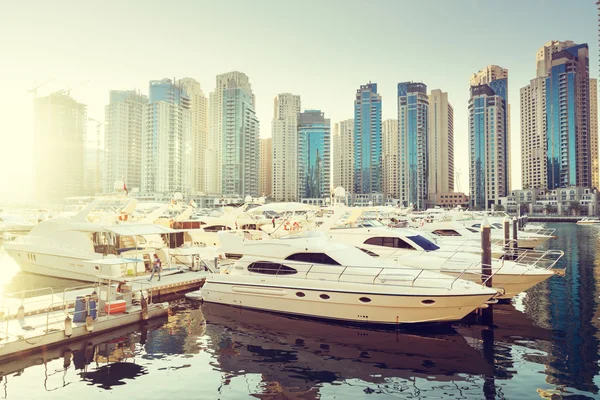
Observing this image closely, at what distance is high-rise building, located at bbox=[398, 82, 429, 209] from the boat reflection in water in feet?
546

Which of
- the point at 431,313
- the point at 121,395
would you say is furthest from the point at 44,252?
the point at 431,313

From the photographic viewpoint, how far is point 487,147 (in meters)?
164

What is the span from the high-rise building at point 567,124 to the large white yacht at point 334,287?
174m

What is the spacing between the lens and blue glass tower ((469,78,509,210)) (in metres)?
162

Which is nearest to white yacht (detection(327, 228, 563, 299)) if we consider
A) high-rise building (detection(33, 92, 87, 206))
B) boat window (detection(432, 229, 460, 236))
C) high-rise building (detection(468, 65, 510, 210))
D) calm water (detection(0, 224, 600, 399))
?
calm water (detection(0, 224, 600, 399))

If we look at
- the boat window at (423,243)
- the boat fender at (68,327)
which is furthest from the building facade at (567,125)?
the boat fender at (68,327)

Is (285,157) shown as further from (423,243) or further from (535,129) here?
(423,243)

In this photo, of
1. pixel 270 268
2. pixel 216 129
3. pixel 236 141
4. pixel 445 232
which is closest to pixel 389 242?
pixel 270 268

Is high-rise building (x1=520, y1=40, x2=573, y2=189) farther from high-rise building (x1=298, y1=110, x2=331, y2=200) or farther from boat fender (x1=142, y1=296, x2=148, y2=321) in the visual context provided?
boat fender (x1=142, y1=296, x2=148, y2=321)

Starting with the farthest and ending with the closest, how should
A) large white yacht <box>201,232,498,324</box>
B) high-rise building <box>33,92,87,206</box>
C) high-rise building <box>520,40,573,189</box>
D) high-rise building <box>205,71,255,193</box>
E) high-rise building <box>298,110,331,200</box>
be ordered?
high-rise building <box>298,110,331,200</box>
high-rise building <box>520,40,573,189</box>
high-rise building <box>205,71,255,193</box>
high-rise building <box>33,92,87,206</box>
large white yacht <box>201,232,498,324</box>

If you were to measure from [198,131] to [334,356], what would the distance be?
19251cm

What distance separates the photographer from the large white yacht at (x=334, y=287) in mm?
13078

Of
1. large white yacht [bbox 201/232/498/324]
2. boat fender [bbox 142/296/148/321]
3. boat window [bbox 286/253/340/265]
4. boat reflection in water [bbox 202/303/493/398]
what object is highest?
boat window [bbox 286/253/340/265]

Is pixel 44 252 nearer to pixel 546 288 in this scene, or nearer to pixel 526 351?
pixel 526 351
